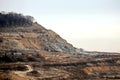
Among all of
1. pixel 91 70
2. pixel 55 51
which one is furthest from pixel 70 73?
pixel 55 51

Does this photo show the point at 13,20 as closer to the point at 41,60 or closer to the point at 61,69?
the point at 41,60

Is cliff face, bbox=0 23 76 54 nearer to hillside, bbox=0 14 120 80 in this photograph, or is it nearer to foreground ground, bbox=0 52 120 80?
hillside, bbox=0 14 120 80

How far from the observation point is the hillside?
6236 cm

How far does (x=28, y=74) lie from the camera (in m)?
60.5

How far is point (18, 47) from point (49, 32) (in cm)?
2129

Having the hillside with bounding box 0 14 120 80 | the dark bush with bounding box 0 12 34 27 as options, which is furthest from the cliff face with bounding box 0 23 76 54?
the dark bush with bounding box 0 12 34 27

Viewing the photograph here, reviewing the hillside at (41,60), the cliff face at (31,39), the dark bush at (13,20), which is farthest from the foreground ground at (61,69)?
the dark bush at (13,20)

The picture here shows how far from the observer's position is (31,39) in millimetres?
90312

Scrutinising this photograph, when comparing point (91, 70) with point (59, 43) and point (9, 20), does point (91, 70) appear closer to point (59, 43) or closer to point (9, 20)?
point (59, 43)

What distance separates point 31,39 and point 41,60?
675 inches

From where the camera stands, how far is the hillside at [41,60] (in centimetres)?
6236

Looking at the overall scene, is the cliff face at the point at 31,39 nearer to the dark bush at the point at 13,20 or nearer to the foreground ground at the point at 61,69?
the dark bush at the point at 13,20

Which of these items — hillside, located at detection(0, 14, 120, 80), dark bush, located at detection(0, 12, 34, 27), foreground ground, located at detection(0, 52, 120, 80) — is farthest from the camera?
dark bush, located at detection(0, 12, 34, 27)

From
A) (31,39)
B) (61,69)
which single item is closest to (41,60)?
(61,69)
